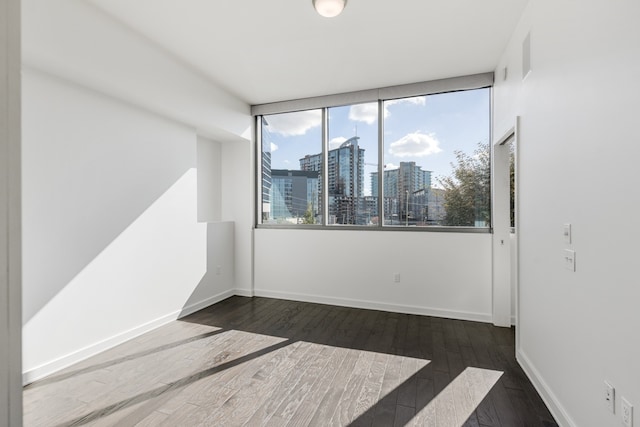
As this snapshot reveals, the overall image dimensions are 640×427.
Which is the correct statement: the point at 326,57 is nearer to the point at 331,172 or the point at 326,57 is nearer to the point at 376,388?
the point at 331,172

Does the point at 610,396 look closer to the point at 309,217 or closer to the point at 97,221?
the point at 309,217

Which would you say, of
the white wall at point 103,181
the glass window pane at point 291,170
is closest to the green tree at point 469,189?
the glass window pane at point 291,170

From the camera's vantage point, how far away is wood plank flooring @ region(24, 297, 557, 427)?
1944 mm

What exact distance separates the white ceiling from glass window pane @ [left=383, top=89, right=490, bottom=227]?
40cm

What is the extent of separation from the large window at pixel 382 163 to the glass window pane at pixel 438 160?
0.04ft

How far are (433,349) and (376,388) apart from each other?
916 millimetres

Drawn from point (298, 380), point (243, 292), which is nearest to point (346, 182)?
point (243, 292)

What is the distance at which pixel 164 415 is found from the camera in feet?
6.40

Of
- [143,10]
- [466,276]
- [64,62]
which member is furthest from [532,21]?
[64,62]

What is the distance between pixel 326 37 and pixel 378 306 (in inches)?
126

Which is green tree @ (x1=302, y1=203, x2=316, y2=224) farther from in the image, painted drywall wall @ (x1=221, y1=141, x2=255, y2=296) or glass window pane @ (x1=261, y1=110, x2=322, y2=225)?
painted drywall wall @ (x1=221, y1=141, x2=255, y2=296)

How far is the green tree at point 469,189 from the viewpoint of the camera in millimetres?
3707

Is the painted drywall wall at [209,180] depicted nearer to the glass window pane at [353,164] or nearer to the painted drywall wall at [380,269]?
the painted drywall wall at [380,269]

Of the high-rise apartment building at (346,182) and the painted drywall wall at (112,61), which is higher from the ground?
the painted drywall wall at (112,61)
